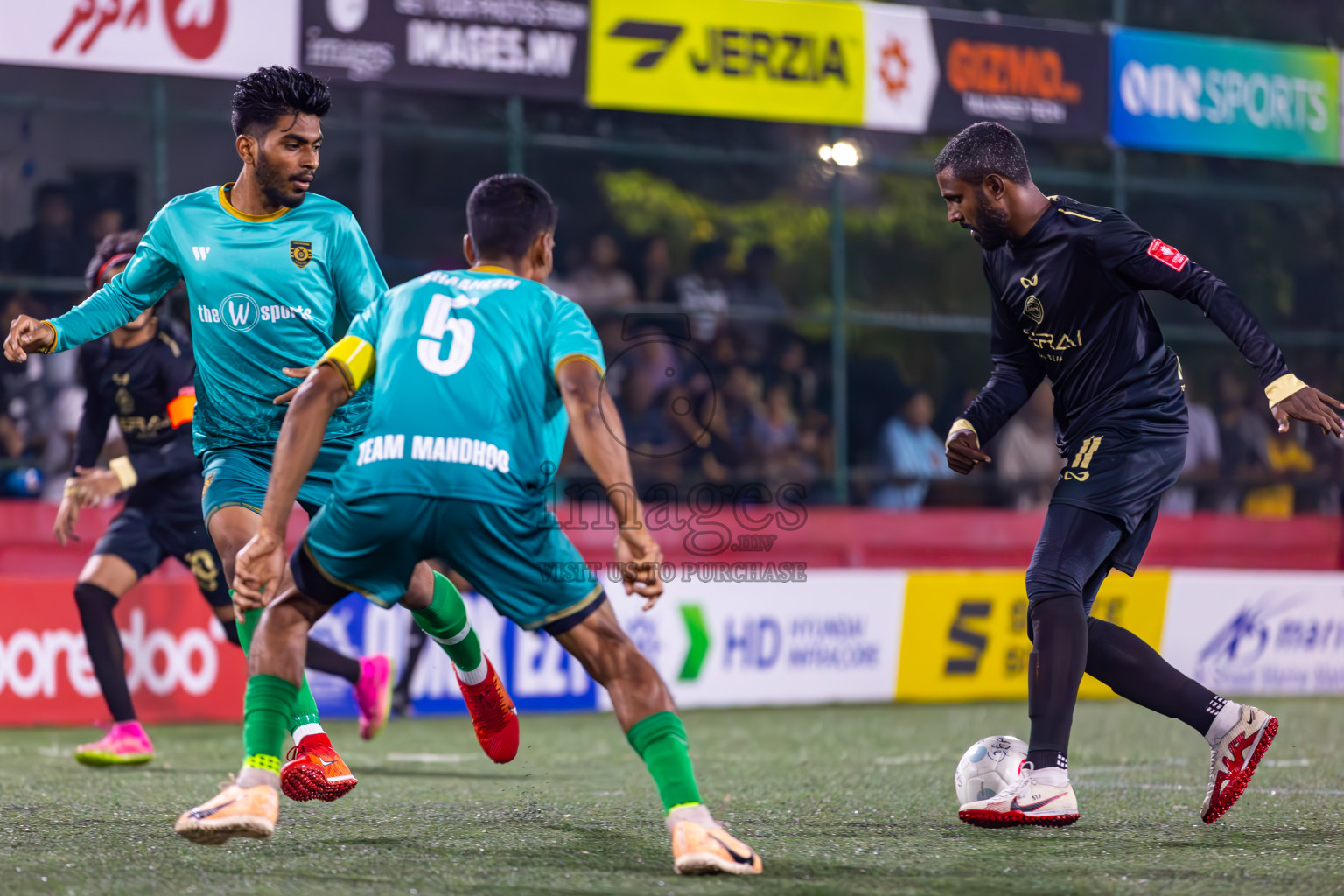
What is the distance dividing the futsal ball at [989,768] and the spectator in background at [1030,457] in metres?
8.34

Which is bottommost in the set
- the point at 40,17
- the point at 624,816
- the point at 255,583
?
the point at 624,816

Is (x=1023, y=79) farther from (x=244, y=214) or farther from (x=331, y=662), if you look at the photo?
(x=244, y=214)

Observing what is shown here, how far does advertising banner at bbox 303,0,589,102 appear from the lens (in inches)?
460

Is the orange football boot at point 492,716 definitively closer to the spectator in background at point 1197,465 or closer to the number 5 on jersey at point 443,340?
the number 5 on jersey at point 443,340

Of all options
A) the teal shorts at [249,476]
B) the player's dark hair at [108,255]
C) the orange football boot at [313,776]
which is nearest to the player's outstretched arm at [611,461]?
the orange football boot at [313,776]

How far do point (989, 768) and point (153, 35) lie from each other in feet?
26.8

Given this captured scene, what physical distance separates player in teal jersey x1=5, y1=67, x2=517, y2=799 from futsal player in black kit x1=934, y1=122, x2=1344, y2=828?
192 cm

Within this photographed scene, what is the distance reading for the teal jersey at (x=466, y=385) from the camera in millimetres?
4098

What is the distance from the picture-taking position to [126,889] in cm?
394

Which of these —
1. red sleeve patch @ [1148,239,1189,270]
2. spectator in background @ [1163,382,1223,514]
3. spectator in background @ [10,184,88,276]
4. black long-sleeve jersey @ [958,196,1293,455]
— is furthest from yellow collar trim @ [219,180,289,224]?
spectator in background @ [1163,382,1223,514]

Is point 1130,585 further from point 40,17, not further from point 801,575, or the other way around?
point 40,17

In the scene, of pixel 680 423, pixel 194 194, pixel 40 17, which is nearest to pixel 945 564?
pixel 680 423

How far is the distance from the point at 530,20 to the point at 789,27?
6.91ft

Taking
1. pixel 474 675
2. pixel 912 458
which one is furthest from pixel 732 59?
pixel 474 675
